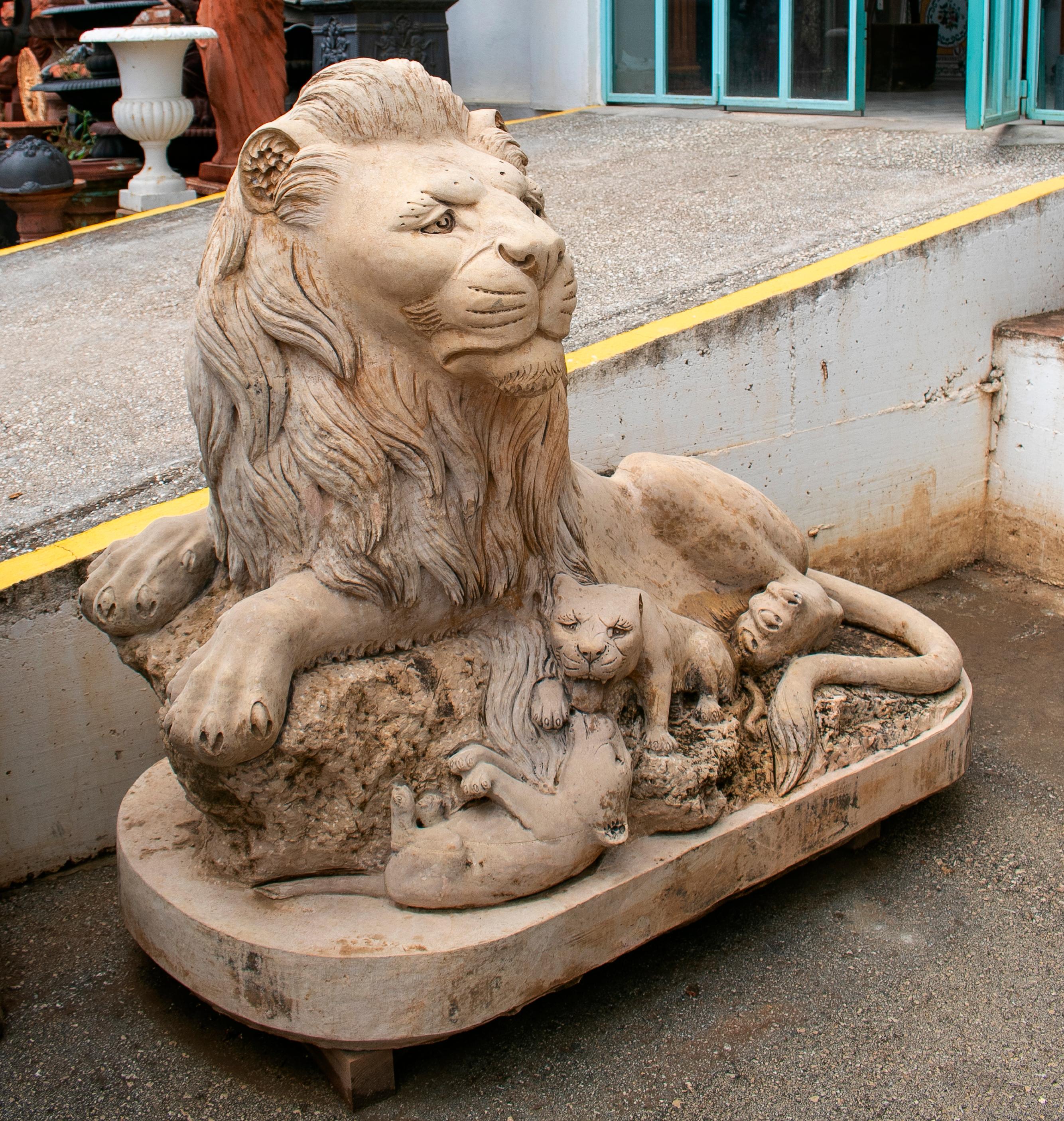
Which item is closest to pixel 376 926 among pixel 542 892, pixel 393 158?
pixel 542 892

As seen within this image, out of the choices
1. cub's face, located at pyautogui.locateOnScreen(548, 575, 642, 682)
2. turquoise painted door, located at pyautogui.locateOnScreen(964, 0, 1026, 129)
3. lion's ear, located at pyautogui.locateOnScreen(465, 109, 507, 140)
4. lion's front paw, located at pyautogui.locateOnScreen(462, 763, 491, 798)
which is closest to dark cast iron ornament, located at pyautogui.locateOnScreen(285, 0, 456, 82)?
turquoise painted door, located at pyautogui.locateOnScreen(964, 0, 1026, 129)

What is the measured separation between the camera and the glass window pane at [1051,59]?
5762mm

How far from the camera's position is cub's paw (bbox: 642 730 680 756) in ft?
7.83

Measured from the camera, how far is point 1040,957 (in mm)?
2676

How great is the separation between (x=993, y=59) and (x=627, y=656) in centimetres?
463

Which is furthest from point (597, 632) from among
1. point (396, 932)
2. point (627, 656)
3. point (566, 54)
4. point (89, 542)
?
point (566, 54)

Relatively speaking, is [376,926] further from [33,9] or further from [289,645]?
[33,9]

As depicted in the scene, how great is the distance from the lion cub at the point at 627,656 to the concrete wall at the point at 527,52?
6.67 m

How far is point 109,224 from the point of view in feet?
20.1

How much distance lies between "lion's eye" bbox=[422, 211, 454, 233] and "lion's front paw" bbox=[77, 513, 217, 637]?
77 centimetres

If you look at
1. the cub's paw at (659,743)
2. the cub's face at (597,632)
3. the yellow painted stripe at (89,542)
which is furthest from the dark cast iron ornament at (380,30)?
the cub's paw at (659,743)

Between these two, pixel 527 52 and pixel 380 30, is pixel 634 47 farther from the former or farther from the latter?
pixel 380 30

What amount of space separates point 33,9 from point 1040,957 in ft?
41.3

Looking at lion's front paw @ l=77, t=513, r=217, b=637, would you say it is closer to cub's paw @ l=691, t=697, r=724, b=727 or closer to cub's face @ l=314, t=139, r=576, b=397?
cub's face @ l=314, t=139, r=576, b=397
